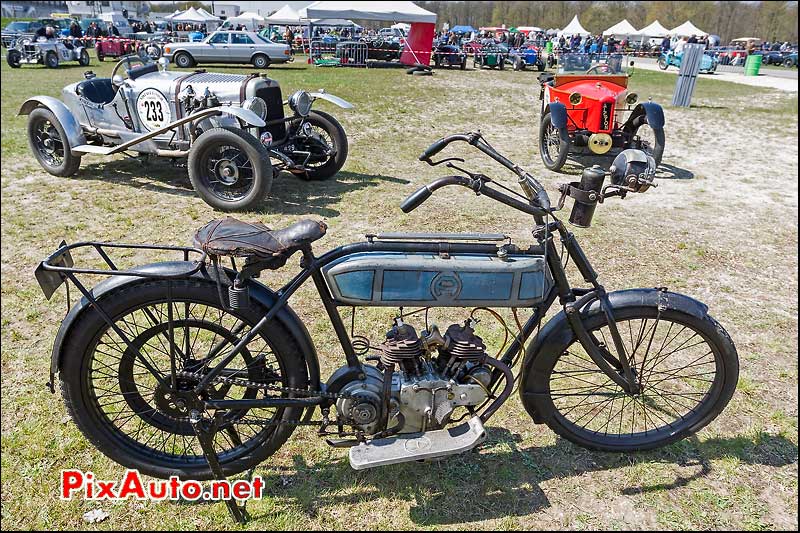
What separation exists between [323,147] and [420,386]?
5.20m

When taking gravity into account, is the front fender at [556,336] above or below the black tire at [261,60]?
below

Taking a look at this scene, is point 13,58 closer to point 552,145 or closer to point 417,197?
point 552,145

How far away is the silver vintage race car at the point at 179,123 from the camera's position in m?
6.16

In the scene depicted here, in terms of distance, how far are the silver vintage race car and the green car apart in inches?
807

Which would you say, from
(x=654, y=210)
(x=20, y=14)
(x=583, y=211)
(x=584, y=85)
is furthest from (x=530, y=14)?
(x=20, y=14)

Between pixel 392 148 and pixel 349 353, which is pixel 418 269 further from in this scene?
pixel 392 148

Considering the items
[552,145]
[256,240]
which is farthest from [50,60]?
[256,240]

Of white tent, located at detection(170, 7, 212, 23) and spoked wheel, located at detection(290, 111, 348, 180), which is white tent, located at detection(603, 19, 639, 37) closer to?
white tent, located at detection(170, 7, 212, 23)

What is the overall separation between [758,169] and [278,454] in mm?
8970

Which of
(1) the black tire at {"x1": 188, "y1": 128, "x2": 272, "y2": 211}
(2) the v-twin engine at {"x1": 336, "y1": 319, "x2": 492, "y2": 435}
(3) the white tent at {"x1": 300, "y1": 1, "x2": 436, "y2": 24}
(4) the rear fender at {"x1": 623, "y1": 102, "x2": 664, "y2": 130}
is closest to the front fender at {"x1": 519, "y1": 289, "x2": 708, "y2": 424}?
(2) the v-twin engine at {"x1": 336, "y1": 319, "x2": 492, "y2": 435}

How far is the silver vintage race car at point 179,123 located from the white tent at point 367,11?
15879 mm

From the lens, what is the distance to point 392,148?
9.12 m

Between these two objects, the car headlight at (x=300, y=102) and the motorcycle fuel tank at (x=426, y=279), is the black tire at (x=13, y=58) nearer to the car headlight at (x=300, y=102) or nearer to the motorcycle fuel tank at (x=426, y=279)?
the car headlight at (x=300, y=102)

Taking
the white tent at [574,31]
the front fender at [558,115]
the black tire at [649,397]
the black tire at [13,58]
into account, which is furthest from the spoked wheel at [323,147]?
the white tent at [574,31]
